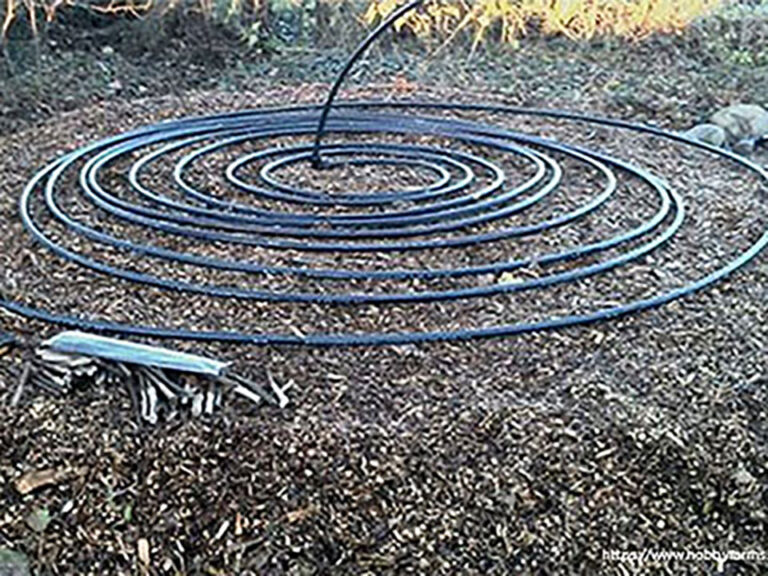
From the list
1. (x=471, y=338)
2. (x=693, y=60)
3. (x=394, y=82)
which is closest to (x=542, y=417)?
(x=471, y=338)

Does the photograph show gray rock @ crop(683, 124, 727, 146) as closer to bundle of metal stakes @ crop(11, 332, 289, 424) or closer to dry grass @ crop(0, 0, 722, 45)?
dry grass @ crop(0, 0, 722, 45)

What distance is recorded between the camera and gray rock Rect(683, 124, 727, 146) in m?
6.45

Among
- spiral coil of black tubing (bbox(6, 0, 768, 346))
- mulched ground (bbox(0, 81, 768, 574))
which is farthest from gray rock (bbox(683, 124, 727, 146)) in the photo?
mulched ground (bbox(0, 81, 768, 574))

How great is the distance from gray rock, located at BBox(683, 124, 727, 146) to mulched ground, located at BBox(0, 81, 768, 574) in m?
2.54

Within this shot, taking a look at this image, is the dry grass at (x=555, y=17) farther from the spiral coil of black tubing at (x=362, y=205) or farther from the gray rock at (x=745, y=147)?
the gray rock at (x=745, y=147)

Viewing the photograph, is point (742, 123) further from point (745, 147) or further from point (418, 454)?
point (418, 454)

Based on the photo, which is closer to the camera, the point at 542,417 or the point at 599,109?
the point at 542,417

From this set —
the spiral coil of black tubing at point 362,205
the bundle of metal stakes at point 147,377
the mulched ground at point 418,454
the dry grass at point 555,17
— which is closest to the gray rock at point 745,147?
the spiral coil of black tubing at point 362,205

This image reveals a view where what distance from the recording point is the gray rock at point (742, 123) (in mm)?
6602

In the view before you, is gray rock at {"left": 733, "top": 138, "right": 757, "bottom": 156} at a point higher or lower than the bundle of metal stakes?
higher

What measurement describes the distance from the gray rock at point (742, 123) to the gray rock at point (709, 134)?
4.5 inches

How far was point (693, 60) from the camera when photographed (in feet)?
25.6

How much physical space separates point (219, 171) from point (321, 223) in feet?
3.12

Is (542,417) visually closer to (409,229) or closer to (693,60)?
(409,229)
